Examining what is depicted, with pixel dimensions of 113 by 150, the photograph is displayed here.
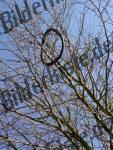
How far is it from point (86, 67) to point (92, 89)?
0.54 m

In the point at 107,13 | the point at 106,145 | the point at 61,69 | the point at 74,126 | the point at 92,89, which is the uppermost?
the point at 107,13

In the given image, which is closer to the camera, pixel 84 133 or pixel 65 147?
pixel 65 147

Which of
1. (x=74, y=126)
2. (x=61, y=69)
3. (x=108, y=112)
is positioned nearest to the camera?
(x=108, y=112)

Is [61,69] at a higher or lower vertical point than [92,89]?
higher

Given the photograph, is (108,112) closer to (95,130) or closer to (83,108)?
(83,108)

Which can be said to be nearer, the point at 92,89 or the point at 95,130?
the point at 92,89

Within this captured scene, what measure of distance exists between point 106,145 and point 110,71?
5.13 feet

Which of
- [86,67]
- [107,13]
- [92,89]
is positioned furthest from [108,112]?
[107,13]

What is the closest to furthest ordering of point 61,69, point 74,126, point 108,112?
point 108,112, point 61,69, point 74,126

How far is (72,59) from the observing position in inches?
314

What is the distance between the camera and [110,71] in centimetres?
805

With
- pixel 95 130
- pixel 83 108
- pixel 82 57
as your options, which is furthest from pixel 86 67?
pixel 95 130

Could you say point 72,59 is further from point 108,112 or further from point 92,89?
point 108,112

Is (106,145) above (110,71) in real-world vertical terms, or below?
below
